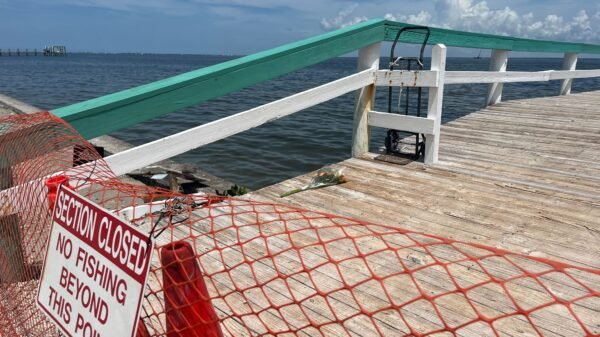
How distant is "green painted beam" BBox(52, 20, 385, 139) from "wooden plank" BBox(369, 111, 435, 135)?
34.8 inches

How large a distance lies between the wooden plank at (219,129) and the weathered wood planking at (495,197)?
0.71m

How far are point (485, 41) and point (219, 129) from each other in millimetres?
5587

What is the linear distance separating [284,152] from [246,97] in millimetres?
14816

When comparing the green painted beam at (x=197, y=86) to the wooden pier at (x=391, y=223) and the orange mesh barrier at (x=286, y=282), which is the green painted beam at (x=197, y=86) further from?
the orange mesh barrier at (x=286, y=282)

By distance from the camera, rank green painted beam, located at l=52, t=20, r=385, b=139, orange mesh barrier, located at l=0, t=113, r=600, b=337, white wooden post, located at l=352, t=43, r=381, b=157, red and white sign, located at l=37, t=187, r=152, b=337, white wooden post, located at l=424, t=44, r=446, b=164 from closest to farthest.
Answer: red and white sign, located at l=37, t=187, r=152, b=337 → orange mesh barrier, located at l=0, t=113, r=600, b=337 → green painted beam, located at l=52, t=20, r=385, b=139 → white wooden post, located at l=424, t=44, r=446, b=164 → white wooden post, located at l=352, t=43, r=381, b=157

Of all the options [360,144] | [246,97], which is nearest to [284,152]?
[360,144]

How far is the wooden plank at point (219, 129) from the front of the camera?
10.6 feet

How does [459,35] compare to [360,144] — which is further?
[459,35]

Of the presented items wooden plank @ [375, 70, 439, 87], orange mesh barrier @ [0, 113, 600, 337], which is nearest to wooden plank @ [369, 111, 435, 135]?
wooden plank @ [375, 70, 439, 87]

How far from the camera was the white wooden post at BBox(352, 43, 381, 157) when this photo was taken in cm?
517

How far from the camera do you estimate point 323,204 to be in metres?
4.02

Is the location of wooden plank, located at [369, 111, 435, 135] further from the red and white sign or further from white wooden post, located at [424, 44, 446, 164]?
the red and white sign

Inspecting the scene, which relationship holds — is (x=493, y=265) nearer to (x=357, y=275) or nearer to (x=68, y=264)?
(x=357, y=275)

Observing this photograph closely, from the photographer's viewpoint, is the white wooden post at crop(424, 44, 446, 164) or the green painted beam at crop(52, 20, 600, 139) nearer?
the green painted beam at crop(52, 20, 600, 139)
